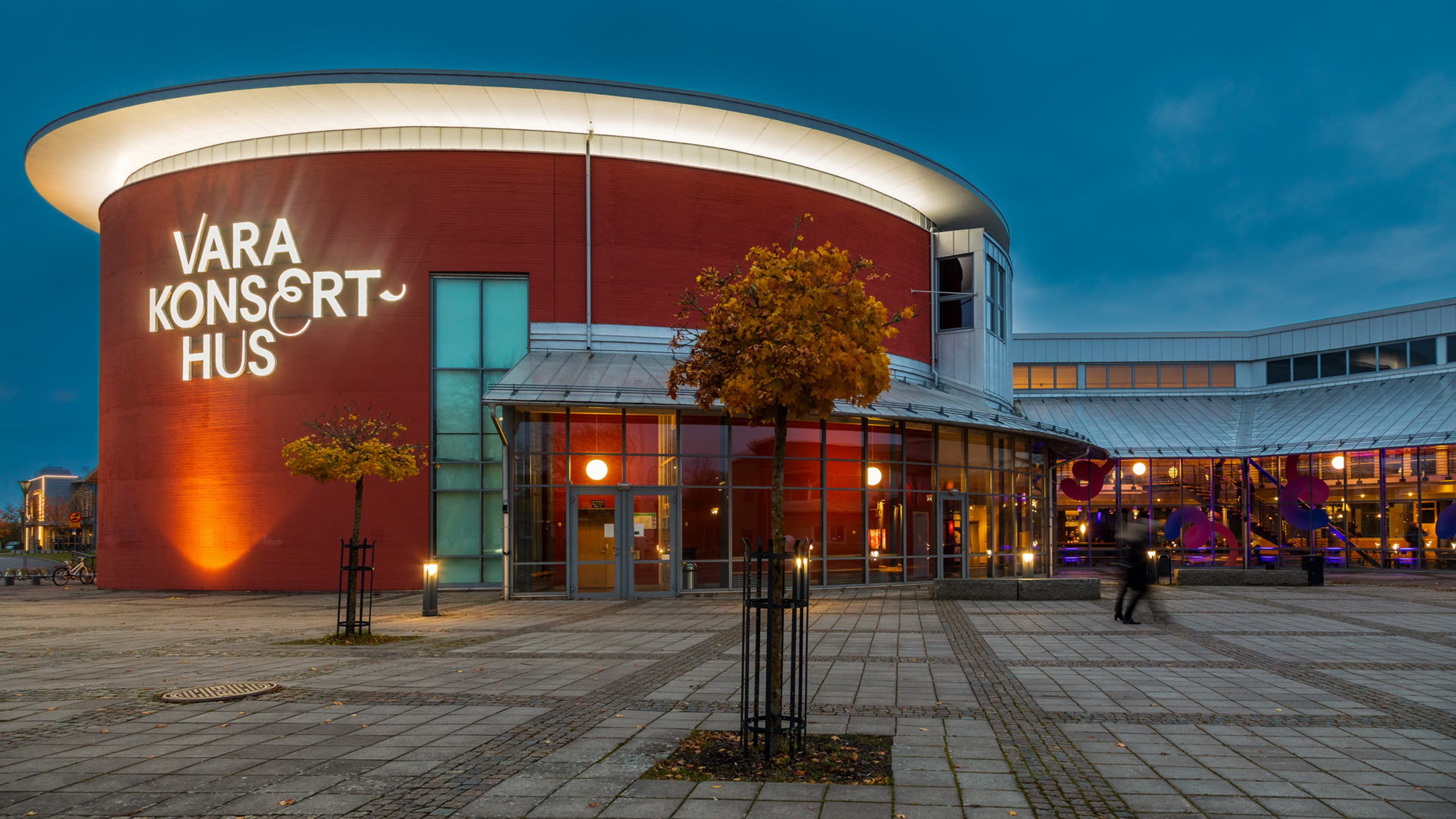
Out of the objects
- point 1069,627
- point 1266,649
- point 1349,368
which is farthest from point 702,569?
point 1349,368

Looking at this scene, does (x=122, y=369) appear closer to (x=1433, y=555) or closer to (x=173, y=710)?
(x=173, y=710)

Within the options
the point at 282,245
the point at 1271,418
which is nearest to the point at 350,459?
the point at 282,245

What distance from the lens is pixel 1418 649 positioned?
1291 cm

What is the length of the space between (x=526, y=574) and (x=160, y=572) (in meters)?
10.8

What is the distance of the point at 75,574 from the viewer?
105 ft

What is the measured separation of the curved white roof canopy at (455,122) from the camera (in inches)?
898

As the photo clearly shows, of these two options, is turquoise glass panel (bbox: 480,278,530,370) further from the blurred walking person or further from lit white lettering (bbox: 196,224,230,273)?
the blurred walking person

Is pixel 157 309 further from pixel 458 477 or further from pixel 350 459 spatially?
pixel 350 459

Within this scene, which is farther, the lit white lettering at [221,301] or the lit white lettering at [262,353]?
the lit white lettering at [221,301]

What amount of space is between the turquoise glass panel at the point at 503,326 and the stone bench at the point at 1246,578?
17553 millimetres

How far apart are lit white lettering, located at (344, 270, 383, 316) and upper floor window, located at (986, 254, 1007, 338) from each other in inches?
704

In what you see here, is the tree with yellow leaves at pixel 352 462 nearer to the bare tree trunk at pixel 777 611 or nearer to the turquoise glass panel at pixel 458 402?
the turquoise glass panel at pixel 458 402

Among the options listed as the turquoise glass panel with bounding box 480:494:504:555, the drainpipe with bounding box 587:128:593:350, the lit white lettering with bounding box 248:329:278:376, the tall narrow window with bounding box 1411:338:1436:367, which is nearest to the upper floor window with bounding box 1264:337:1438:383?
the tall narrow window with bounding box 1411:338:1436:367

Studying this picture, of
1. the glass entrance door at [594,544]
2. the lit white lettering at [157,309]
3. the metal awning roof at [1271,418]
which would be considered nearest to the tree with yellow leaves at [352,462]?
the glass entrance door at [594,544]
